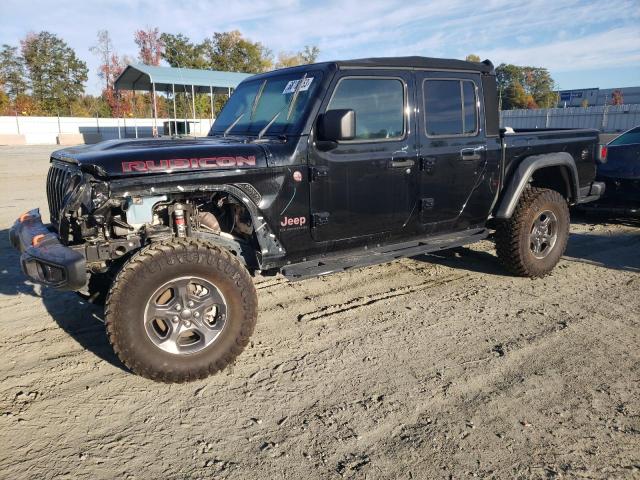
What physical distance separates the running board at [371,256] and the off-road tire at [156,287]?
20.0 inches

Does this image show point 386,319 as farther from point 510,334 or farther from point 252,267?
point 252,267

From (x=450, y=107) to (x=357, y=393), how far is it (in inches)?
109

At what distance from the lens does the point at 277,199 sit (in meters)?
3.66

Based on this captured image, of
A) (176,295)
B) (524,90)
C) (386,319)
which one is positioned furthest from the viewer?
(524,90)

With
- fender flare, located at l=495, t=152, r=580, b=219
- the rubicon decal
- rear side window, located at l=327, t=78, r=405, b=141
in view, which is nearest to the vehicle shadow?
the rubicon decal

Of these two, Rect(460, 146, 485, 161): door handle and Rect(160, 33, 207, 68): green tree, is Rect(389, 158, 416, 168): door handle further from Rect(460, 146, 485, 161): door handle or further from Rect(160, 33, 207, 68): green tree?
Rect(160, 33, 207, 68): green tree

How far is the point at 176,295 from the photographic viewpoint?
10.8 feet

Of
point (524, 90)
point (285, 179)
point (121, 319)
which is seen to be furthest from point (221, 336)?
point (524, 90)

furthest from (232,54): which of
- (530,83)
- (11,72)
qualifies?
(530,83)

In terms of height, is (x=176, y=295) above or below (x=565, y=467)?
above

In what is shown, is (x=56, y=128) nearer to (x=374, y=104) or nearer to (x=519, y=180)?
(x=374, y=104)

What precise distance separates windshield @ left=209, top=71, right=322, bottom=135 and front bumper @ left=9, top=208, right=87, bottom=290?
1723 millimetres

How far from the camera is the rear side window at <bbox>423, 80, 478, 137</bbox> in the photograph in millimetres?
4438

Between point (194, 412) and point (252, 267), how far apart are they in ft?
3.99
